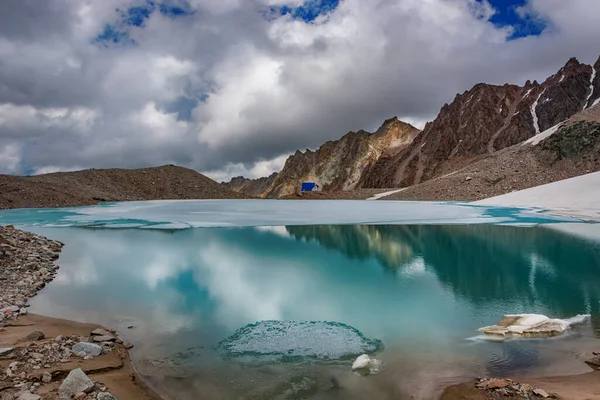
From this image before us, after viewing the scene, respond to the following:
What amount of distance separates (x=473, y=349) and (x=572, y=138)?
64.5m

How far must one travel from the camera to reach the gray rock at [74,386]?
4594mm

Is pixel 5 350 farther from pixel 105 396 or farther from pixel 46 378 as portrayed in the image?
pixel 105 396

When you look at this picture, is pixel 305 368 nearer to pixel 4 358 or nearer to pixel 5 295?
pixel 4 358

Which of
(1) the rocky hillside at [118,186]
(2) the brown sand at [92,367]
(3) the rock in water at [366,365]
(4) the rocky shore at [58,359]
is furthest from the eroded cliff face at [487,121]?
(2) the brown sand at [92,367]

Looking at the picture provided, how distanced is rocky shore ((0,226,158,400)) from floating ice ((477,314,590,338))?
5.96m

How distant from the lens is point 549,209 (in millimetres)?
35844

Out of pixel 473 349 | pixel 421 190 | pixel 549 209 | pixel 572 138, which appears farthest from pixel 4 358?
pixel 572 138

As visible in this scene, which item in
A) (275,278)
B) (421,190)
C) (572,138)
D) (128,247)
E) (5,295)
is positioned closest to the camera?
(5,295)

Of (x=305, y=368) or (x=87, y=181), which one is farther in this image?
(x=87, y=181)

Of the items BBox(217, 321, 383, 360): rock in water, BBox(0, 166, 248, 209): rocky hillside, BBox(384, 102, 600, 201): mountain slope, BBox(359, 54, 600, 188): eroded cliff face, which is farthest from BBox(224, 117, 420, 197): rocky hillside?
BBox(217, 321, 383, 360): rock in water

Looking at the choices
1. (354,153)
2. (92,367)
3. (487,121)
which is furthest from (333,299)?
(354,153)

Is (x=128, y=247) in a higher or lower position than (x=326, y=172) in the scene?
lower

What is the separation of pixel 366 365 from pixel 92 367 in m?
3.99

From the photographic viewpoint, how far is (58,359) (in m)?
5.83
